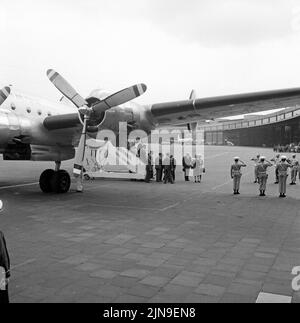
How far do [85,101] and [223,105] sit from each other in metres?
4.61

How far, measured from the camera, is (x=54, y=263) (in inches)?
228

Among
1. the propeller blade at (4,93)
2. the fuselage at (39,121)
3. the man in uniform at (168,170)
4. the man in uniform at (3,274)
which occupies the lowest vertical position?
the man in uniform at (3,274)

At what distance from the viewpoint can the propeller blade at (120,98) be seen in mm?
11492

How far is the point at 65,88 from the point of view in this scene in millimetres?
12797

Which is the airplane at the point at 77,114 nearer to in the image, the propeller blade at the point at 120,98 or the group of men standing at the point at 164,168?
the propeller blade at the point at 120,98

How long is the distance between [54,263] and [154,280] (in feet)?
5.48

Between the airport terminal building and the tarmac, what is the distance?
49.0m

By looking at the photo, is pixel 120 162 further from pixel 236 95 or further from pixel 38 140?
pixel 236 95

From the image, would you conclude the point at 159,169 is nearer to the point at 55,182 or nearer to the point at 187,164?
the point at 187,164

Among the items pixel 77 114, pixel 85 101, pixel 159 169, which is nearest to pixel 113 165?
pixel 159 169

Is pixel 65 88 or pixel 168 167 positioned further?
pixel 168 167

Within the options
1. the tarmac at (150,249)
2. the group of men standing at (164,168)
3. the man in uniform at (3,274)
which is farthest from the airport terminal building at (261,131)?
the man in uniform at (3,274)

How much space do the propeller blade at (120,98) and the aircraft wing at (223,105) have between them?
187 cm
